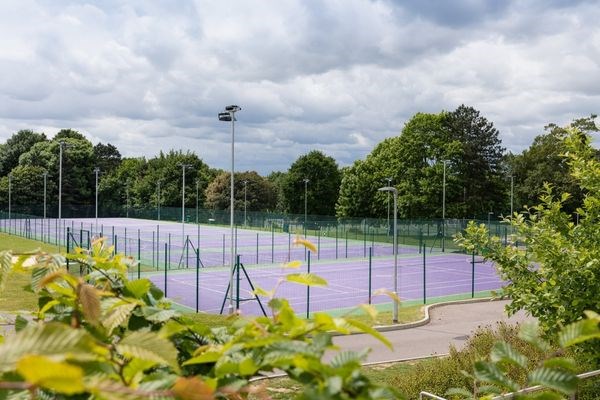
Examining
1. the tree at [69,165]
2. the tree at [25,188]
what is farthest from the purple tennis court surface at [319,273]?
the tree at [69,165]

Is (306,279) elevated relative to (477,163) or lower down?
lower down

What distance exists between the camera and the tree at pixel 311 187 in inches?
3541

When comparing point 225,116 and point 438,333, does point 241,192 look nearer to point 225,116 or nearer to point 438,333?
point 225,116

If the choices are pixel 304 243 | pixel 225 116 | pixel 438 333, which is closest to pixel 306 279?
pixel 304 243

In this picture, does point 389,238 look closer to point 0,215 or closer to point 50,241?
point 50,241

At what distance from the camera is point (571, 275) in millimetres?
7828

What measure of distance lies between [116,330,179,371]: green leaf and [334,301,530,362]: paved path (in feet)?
43.3

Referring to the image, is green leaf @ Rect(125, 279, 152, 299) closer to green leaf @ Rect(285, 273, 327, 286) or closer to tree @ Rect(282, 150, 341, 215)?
green leaf @ Rect(285, 273, 327, 286)

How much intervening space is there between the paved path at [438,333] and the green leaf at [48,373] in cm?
1368

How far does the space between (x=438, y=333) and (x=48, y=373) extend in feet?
69.4

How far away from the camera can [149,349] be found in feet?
5.09

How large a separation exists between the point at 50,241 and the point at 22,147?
63.5 meters

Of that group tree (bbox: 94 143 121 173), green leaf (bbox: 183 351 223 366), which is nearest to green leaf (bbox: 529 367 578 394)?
green leaf (bbox: 183 351 223 366)

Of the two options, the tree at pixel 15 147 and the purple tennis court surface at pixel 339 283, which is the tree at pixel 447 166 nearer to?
the purple tennis court surface at pixel 339 283
